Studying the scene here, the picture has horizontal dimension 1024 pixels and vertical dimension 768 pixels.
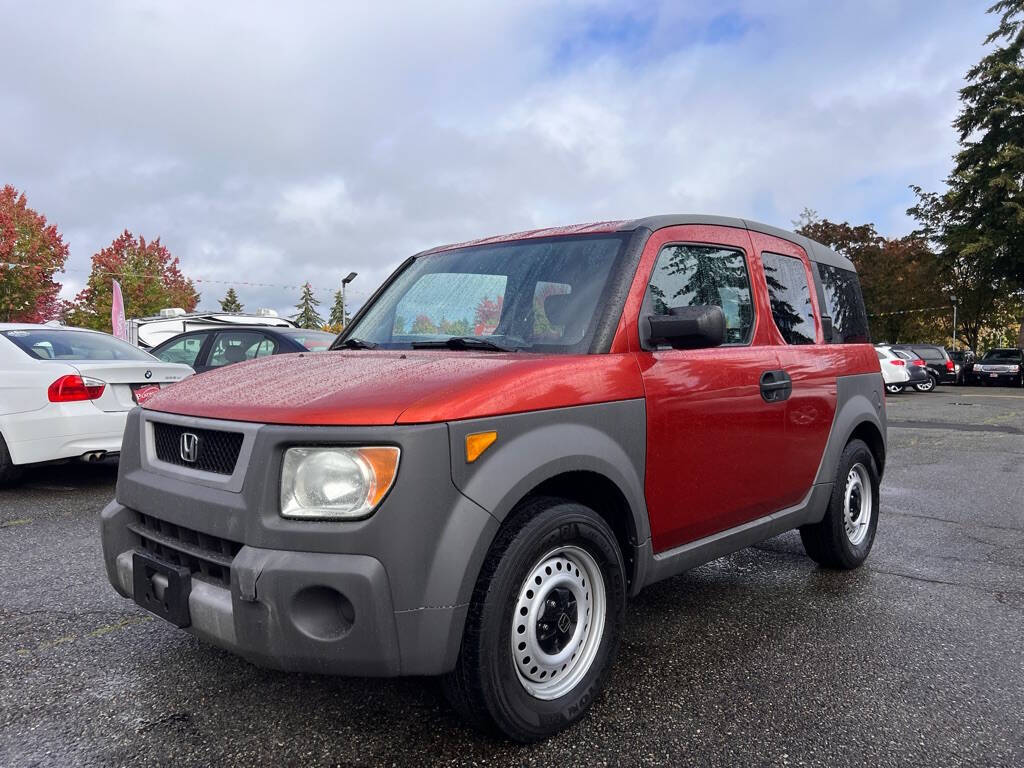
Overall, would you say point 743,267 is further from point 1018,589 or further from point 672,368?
point 1018,589

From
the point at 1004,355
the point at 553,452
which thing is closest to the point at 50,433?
the point at 553,452

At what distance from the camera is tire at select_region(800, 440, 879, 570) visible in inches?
163

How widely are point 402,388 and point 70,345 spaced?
5.58 meters

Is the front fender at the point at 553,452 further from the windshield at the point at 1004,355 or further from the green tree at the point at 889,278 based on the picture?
the green tree at the point at 889,278

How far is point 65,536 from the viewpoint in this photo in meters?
4.93

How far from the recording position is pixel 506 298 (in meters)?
3.16

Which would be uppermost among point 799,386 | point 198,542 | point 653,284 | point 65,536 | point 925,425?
point 653,284

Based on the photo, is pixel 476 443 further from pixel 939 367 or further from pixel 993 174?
pixel 993 174

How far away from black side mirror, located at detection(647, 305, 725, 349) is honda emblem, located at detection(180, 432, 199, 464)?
63.2 inches

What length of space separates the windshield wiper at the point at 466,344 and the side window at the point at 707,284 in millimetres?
620

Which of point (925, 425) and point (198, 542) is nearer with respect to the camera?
point (198, 542)

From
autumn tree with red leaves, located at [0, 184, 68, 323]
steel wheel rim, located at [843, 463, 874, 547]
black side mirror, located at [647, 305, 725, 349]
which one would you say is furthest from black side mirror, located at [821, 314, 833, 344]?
autumn tree with red leaves, located at [0, 184, 68, 323]

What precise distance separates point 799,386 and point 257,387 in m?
2.46

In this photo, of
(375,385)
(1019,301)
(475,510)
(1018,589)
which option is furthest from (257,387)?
(1019,301)
